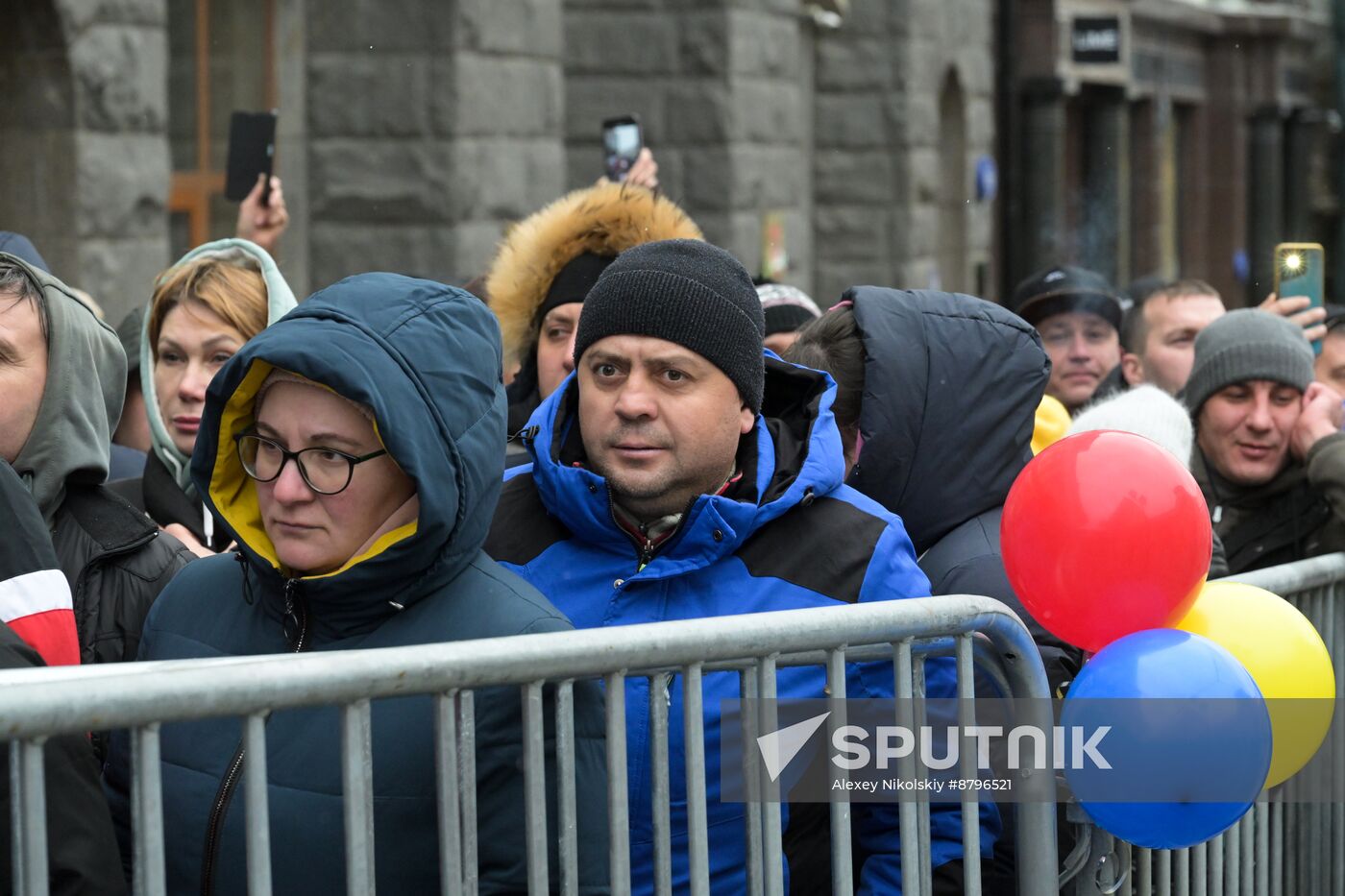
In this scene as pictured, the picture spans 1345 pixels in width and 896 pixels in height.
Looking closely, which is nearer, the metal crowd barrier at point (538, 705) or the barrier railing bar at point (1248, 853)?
the metal crowd barrier at point (538, 705)

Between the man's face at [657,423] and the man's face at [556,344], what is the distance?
4.71ft

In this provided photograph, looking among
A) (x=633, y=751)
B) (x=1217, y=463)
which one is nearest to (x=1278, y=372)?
(x=1217, y=463)

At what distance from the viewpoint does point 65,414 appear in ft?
10.6

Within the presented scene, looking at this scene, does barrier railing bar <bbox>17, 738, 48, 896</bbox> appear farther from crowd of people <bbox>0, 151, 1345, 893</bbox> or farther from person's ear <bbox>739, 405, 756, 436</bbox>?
person's ear <bbox>739, 405, 756, 436</bbox>

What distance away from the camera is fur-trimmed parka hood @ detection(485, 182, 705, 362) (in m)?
4.60

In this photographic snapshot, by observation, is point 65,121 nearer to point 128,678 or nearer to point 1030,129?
point 128,678

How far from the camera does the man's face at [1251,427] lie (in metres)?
4.93

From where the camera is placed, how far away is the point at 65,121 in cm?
702

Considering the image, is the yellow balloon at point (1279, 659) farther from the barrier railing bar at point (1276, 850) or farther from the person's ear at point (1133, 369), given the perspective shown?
the person's ear at point (1133, 369)

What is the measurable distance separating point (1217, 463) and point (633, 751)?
276cm

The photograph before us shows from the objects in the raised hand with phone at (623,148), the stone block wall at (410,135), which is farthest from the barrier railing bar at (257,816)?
the stone block wall at (410,135)

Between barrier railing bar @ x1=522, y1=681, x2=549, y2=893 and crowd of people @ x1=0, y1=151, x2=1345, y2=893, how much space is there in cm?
8

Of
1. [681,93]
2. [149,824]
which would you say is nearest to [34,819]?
[149,824]

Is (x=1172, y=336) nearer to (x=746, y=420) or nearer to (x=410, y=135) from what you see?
(x=746, y=420)
